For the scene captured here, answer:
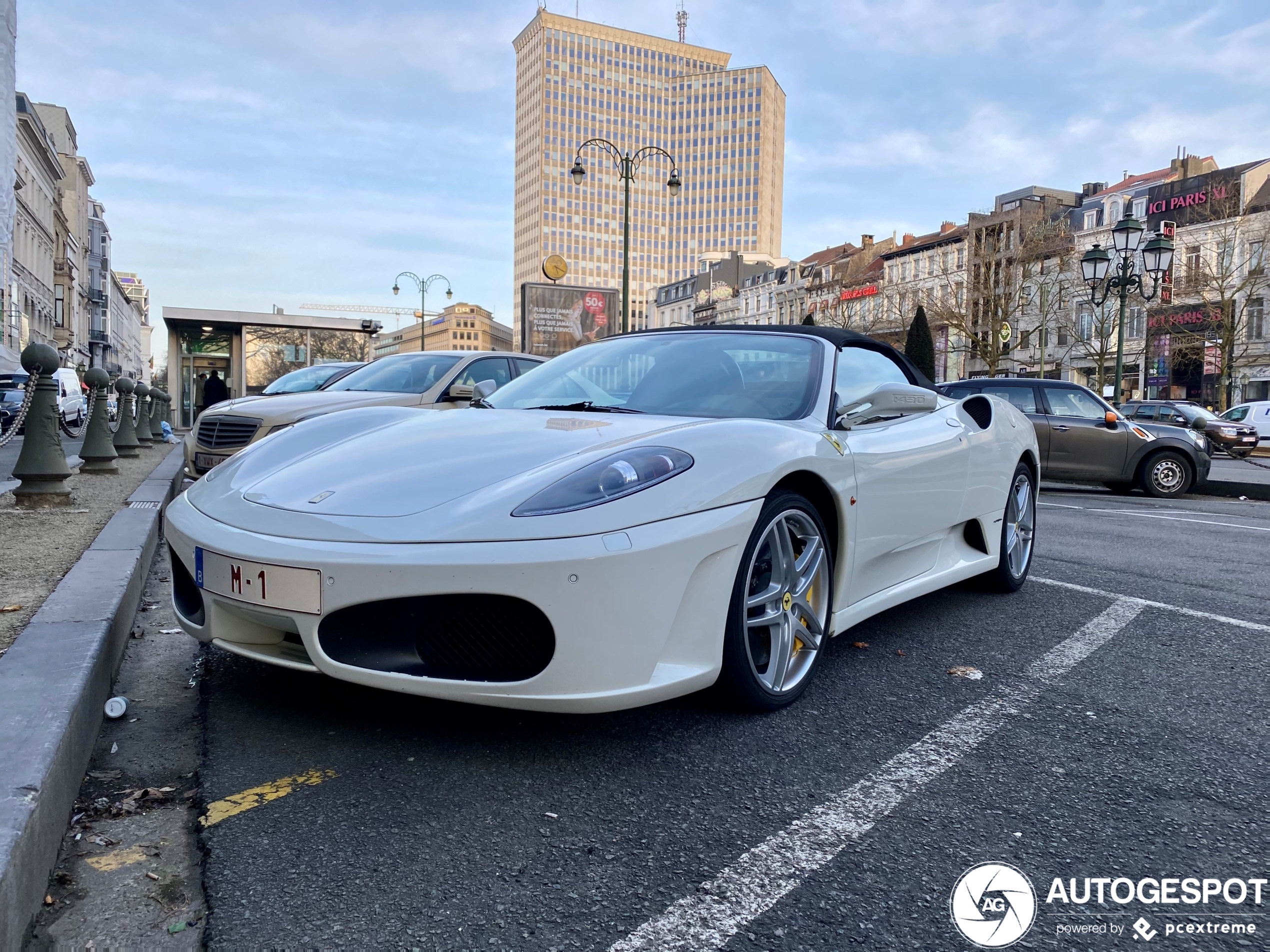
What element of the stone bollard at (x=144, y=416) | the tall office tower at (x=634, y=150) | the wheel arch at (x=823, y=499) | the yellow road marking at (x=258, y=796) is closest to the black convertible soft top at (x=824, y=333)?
the wheel arch at (x=823, y=499)

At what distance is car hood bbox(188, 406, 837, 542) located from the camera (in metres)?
2.29

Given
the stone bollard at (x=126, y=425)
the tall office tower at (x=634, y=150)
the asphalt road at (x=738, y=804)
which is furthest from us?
the tall office tower at (x=634, y=150)

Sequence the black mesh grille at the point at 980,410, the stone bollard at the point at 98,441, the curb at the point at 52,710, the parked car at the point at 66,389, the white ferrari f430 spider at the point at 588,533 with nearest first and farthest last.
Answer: the curb at the point at 52,710 < the white ferrari f430 spider at the point at 588,533 < the black mesh grille at the point at 980,410 < the stone bollard at the point at 98,441 < the parked car at the point at 66,389

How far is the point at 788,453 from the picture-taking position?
274 cm

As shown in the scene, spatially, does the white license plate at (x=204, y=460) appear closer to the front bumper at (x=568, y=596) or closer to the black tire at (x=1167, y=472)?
the front bumper at (x=568, y=596)

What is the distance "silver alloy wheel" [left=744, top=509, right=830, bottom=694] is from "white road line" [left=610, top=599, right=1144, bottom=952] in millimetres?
440

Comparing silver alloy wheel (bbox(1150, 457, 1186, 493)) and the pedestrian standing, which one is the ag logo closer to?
silver alloy wheel (bbox(1150, 457, 1186, 493))

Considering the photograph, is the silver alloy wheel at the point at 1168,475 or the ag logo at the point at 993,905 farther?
the silver alloy wheel at the point at 1168,475

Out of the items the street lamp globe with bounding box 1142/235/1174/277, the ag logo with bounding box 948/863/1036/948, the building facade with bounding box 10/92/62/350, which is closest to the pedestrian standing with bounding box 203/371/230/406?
the street lamp globe with bounding box 1142/235/1174/277

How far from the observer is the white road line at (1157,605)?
404 cm

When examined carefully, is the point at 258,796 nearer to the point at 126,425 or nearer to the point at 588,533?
the point at 588,533

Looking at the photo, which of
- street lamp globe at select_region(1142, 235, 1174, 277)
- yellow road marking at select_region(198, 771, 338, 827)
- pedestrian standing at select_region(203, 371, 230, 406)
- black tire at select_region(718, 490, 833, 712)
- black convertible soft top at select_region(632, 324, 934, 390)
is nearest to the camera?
yellow road marking at select_region(198, 771, 338, 827)

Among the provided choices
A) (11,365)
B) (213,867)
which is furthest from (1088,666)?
(11,365)

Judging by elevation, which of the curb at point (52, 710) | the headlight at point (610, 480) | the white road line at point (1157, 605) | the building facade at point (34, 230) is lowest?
the white road line at point (1157, 605)
